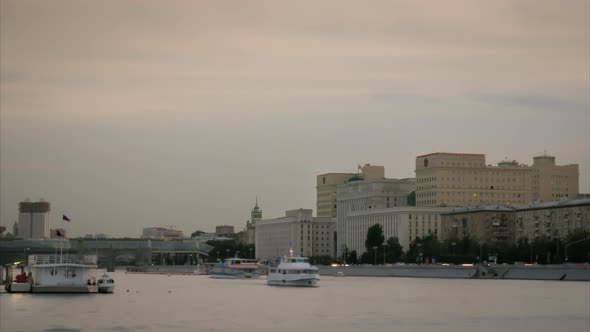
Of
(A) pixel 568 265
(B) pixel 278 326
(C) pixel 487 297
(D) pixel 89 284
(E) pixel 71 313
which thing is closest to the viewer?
(B) pixel 278 326

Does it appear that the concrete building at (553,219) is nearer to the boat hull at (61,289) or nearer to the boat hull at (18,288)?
the boat hull at (61,289)

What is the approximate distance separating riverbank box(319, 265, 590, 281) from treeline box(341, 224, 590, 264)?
6.69 meters

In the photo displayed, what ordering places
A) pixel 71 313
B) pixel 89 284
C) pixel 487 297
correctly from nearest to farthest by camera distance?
pixel 71 313, pixel 487 297, pixel 89 284

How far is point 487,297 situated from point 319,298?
1264 centimetres

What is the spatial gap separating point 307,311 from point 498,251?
308ft

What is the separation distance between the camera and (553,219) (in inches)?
6964

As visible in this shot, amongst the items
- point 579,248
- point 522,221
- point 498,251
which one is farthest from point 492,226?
point 579,248

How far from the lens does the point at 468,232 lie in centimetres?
19188

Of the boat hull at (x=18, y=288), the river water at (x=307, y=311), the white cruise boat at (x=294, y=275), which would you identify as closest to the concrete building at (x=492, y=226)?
the white cruise boat at (x=294, y=275)

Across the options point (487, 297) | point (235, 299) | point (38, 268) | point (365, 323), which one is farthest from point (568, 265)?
point (365, 323)

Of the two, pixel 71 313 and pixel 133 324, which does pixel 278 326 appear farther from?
pixel 71 313

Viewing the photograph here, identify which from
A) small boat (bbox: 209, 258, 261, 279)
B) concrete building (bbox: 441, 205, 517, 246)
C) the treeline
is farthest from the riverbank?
concrete building (bbox: 441, 205, 517, 246)

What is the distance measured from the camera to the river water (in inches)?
2864

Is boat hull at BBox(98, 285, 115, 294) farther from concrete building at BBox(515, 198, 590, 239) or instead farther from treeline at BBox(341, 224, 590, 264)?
concrete building at BBox(515, 198, 590, 239)
